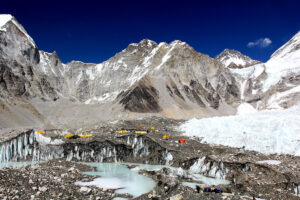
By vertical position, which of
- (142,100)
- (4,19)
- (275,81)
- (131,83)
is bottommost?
(142,100)

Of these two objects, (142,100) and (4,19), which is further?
(4,19)

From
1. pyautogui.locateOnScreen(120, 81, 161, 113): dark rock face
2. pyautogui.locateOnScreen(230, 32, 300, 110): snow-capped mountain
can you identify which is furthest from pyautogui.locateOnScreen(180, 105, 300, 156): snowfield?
pyautogui.locateOnScreen(230, 32, 300, 110): snow-capped mountain

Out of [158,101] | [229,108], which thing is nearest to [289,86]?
[229,108]

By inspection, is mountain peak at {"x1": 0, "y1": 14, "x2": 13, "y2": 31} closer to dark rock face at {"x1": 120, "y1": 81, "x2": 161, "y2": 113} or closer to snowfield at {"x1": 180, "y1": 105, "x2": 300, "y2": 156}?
dark rock face at {"x1": 120, "y1": 81, "x2": 161, "y2": 113}

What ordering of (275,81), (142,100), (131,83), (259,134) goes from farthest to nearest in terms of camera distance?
1. (131,83)
2. (275,81)
3. (142,100)
4. (259,134)

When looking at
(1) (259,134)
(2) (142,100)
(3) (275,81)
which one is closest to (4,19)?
(2) (142,100)

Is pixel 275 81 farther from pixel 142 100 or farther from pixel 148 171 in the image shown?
pixel 148 171
